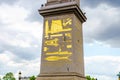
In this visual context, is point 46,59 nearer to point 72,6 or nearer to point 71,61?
point 71,61

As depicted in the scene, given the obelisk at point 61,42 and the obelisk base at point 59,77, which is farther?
the obelisk at point 61,42

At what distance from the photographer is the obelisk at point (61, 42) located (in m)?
19.8

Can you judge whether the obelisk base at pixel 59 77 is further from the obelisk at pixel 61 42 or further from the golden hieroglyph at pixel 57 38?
the golden hieroglyph at pixel 57 38

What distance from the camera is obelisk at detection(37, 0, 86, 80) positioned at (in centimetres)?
1983

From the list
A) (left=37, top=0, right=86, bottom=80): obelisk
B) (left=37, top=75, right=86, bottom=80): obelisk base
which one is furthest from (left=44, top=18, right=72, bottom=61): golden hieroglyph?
(left=37, top=75, right=86, bottom=80): obelisk base

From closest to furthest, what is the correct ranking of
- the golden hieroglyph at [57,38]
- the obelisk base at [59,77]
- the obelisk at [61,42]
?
the obelisk base at [59,77] < the obelisk at [61,42] < the golden hieroglyph at [57,38]

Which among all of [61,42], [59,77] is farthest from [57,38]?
[59,77]

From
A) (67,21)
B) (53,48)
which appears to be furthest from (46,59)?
(67,21)

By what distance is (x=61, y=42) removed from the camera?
20906 mm

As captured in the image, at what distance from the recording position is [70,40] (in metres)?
20.6

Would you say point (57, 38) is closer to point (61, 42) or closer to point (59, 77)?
point (61, 42)

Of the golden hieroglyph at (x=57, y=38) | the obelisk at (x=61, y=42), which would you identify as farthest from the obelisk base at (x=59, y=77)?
the golden hieroglyph at (x=57, y=38)

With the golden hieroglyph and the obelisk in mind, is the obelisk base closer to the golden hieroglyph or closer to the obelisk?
the obelisk

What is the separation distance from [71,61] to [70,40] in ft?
7.48
